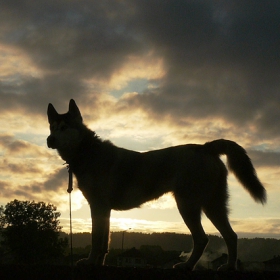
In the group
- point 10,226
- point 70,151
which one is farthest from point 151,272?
point 10,226

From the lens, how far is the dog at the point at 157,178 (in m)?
8.27

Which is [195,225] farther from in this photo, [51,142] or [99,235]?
[51,142]

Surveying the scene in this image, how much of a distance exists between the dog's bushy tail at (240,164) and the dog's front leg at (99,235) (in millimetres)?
2465

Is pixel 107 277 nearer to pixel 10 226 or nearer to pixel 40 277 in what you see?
pixel 40 277

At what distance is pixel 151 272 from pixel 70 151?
4622 millimetres

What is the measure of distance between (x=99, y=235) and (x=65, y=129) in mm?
2303

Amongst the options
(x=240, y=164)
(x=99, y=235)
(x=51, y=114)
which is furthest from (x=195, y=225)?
(x=51, y=114)

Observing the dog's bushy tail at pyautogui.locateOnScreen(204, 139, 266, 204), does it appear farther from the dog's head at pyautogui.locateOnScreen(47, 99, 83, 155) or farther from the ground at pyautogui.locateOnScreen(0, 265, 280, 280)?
the ground at pyautogui.locateOnScreen(0, 265, 280, 280)

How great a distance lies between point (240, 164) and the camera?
8.67m

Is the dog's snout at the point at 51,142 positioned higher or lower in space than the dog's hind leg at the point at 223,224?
higher

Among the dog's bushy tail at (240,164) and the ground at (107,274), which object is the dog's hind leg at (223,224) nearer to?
the dog's bushy tail at (240,164)

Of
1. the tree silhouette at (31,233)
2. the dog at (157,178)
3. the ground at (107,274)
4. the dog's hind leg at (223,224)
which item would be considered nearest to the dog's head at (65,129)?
the dog at (157,178)

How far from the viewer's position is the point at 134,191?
893 cm

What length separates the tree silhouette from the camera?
69688 mm
